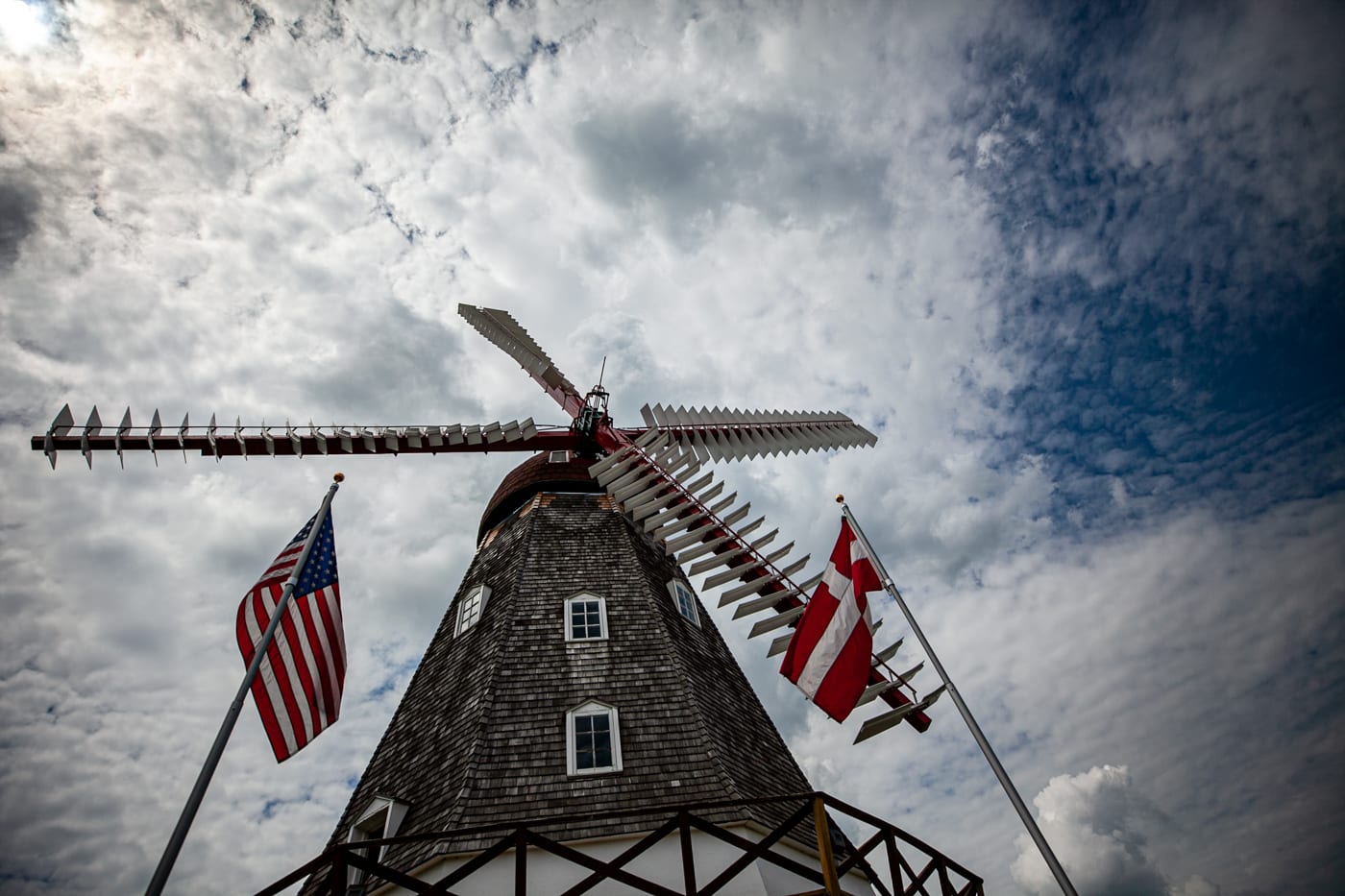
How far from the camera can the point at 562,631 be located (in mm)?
11891

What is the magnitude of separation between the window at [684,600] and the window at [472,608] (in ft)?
12.2

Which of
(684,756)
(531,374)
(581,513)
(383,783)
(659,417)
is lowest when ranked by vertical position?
(684,756)

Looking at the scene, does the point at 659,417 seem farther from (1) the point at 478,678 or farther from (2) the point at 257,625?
(2) the point at 257,625

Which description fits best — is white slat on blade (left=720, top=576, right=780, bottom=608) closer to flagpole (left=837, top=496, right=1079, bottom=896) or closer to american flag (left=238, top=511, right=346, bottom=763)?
flagpole (left=837, top=496, right=1079, bottom=896)

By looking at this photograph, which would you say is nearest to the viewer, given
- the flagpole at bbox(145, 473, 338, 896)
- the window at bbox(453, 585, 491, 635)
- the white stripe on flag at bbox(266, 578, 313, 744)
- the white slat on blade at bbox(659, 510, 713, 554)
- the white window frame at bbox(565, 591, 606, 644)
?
the flagpole at bbox(145, 473, 338, 896)

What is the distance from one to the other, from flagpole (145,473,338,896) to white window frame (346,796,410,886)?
2.92 meters

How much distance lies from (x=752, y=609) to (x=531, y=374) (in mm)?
12165

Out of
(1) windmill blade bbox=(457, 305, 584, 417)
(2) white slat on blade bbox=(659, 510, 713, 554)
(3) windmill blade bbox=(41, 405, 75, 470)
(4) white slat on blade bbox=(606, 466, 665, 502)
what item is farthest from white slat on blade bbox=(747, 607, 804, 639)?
(3) windmill blade bbox=(41, 405, 75, 470)

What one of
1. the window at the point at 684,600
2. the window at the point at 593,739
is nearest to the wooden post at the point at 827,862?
the window at the point at 593,739

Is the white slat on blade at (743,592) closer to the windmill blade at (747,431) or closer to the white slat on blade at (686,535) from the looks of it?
the white slat on blade at (686,535)

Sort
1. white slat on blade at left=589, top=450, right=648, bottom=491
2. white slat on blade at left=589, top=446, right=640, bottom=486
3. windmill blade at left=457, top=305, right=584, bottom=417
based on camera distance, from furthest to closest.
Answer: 1. windmill blade at left=457, top=305, right=584, bottom=417
2. white slat on blade at left=589, top=446, right=640, bottom=486
3. white slat on blade at left=589, top=450, right=648, bottom=491

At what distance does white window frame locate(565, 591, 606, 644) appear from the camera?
11.8 meters

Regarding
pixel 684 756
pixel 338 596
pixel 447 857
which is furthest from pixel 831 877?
pixel 338 596

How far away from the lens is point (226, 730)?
730 centimetres
